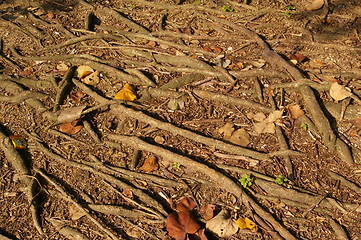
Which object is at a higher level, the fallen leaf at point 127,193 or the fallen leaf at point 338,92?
the fallen leaf at point 338,92

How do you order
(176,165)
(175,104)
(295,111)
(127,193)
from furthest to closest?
(175,104) < (295,111) < (176,165) < (127,193)

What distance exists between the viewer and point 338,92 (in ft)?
13.0

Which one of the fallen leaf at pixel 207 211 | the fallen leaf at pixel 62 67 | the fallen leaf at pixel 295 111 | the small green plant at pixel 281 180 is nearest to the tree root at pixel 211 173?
the fallen leaf at pixel 207 211

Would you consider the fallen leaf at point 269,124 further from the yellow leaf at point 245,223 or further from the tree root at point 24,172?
the tree root at point 24,172

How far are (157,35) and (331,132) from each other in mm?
3217

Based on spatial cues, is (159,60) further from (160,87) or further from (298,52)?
(298,52)

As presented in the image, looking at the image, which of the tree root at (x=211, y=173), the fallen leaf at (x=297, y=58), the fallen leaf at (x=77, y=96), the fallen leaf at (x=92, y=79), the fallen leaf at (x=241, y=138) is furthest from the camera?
the fallen leaf at (x=297, y=58)

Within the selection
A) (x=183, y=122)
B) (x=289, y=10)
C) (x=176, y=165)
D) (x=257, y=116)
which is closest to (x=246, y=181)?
(x=176, y=165)

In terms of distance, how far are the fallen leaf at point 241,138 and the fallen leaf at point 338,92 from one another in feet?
4.52

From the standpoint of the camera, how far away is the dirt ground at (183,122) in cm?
320

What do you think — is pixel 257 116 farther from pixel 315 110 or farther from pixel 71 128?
pixel 71 128

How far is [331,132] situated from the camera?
3668 mm

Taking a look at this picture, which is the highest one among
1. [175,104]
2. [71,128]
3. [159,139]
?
[175,104]

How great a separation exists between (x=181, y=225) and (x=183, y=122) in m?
1.44
